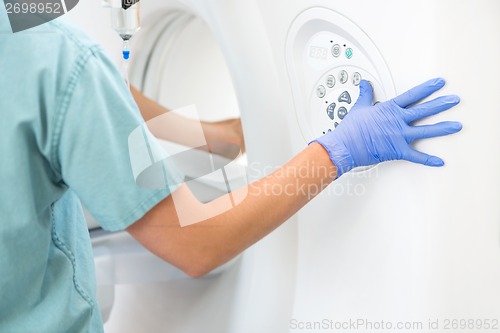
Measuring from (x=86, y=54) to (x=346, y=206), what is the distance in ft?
1.60

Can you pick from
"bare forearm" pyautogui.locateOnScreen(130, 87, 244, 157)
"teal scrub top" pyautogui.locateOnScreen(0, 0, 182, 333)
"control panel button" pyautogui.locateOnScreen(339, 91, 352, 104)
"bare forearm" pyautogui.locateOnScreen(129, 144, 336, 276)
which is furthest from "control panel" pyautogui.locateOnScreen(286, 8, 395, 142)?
"bare forearm" pyautogui.locateOnScreen(130, 87, 244, 157)

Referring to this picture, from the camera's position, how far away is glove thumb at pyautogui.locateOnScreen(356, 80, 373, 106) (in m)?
0.99

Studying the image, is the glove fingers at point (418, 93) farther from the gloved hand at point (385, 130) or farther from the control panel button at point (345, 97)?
the control panel button at point (345, 97)

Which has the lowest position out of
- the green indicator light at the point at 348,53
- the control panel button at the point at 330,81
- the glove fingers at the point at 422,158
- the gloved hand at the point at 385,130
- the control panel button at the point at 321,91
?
the glove fingers at the point at 422,158

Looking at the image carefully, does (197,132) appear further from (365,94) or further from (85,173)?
(85,173)

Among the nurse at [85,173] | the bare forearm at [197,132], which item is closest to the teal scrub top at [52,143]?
the nurse at [85,173]

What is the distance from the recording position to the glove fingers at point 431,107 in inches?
34.7

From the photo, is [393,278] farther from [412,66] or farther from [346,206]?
[412,66]

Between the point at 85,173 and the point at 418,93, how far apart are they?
1.50 feet

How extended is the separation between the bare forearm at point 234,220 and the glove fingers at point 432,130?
0.13 metres

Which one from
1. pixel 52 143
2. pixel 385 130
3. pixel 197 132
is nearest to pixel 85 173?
pixel 52 143

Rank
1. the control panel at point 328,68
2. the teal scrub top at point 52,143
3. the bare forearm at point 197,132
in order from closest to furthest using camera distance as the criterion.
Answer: the teal scrub top at point 52,143 → the control panel at point 328,68 → the bare forearm at point 197,132

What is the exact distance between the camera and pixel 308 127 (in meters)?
1.13

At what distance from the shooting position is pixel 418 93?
2.97ft
